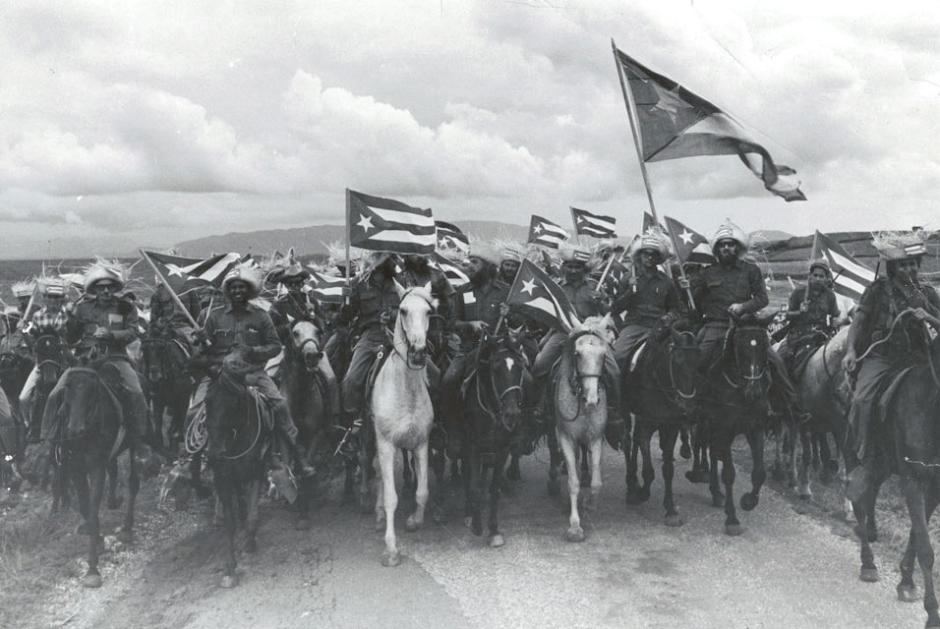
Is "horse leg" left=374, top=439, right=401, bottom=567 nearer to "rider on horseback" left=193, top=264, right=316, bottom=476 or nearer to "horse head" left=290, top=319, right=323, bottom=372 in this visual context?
"rider on horseback" left=193, top=264, right=316, bottom=476

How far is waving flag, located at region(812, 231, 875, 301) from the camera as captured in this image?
42.2ft

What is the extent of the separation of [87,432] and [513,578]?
4879 mm

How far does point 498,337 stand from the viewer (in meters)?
9.36

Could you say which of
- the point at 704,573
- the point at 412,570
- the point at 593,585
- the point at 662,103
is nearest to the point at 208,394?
the point at 412,570

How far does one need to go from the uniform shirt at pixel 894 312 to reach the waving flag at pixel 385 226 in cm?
546

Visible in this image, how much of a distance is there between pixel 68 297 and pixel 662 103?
9.61m

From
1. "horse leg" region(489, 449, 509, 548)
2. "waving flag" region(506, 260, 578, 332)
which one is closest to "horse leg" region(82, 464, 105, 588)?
"horse leg" region(489, 449, 509, 548)

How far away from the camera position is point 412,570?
858 cm

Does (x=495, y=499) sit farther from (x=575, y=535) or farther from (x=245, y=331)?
(x=245, y=331)

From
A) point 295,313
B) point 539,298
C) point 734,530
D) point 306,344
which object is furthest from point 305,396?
point 734,530

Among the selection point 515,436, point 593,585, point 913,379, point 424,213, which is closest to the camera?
point 913,379

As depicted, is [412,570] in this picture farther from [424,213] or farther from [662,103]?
[662,103]

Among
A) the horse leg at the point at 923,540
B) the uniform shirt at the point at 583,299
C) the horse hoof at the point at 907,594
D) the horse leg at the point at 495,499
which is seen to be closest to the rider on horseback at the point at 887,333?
the horse leg at the point at 923,540

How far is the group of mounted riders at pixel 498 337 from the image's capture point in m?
8.06
